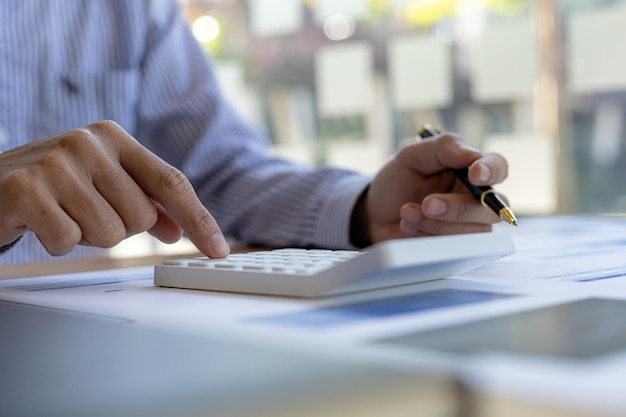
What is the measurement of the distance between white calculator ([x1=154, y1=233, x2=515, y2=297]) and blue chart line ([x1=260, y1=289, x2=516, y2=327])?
2cm

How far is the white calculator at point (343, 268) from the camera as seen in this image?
49 centimetres

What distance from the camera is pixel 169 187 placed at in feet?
2.25

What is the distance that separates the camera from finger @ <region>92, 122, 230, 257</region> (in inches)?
27.0

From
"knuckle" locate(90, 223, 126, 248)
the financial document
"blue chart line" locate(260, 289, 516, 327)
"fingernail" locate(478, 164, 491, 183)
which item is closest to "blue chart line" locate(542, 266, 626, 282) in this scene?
the financial document

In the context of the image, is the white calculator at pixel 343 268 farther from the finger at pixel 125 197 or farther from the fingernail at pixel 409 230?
the fingernail at pixel 409 230

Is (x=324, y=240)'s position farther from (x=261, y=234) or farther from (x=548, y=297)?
(x=548, y=297)

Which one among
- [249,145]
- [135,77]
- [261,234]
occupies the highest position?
[135,77]

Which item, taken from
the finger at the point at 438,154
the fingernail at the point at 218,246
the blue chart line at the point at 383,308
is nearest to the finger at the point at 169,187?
the fingernail at the point at 218,246

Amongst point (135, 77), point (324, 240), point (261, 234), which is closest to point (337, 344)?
point (324, 240)

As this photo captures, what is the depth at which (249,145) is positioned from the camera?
4.42 ft

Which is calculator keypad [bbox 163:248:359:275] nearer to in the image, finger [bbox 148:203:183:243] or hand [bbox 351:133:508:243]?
finger [bbox 148:203:183:243]

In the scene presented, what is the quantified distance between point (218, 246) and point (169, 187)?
2.5 inches

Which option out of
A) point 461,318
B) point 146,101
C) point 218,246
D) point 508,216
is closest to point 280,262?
point 218,246

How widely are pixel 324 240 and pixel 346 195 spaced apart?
0.21 ft
